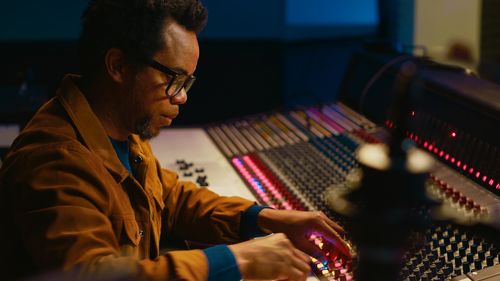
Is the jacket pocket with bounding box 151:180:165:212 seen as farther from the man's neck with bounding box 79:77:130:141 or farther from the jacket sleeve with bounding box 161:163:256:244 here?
the man's neck with bounding box 79:77:130:141

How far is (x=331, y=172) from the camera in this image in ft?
6.32

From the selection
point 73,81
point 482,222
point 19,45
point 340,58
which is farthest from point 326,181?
point 19,45

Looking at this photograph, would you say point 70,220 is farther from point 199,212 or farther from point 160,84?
point 199,212

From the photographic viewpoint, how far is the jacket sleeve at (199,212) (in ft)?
5.48

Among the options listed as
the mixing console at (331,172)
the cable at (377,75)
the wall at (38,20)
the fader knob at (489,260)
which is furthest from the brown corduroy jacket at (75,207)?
the wall at (38,20)

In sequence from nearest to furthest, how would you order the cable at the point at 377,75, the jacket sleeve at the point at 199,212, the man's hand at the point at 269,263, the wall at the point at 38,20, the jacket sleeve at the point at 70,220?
the jacket sleeve at the point at 70,220
the man's hand at the point at 269,263
the jacket sleeve at the point at 199,212
the cable at the point at 377,75
the wall at the point at 38,20

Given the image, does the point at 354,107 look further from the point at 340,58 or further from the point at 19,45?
the point at 19,45

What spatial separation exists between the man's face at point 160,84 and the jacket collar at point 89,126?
0.09 meters

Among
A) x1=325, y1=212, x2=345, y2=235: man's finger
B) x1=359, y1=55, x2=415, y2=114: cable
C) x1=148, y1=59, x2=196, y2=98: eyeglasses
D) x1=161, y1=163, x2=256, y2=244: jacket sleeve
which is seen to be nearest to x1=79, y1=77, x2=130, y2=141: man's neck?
x1=148, y1=59, x2=196, y2=98: eyeglasses

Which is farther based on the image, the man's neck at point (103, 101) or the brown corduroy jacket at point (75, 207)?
the man's neck at point (103, 101)

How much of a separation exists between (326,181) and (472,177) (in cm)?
39

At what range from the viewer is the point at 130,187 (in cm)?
146

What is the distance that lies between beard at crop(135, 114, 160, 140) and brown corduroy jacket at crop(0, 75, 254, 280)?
91 millimetres

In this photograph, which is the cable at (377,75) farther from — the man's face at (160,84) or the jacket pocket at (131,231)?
the jacket pocket at (131,231)
